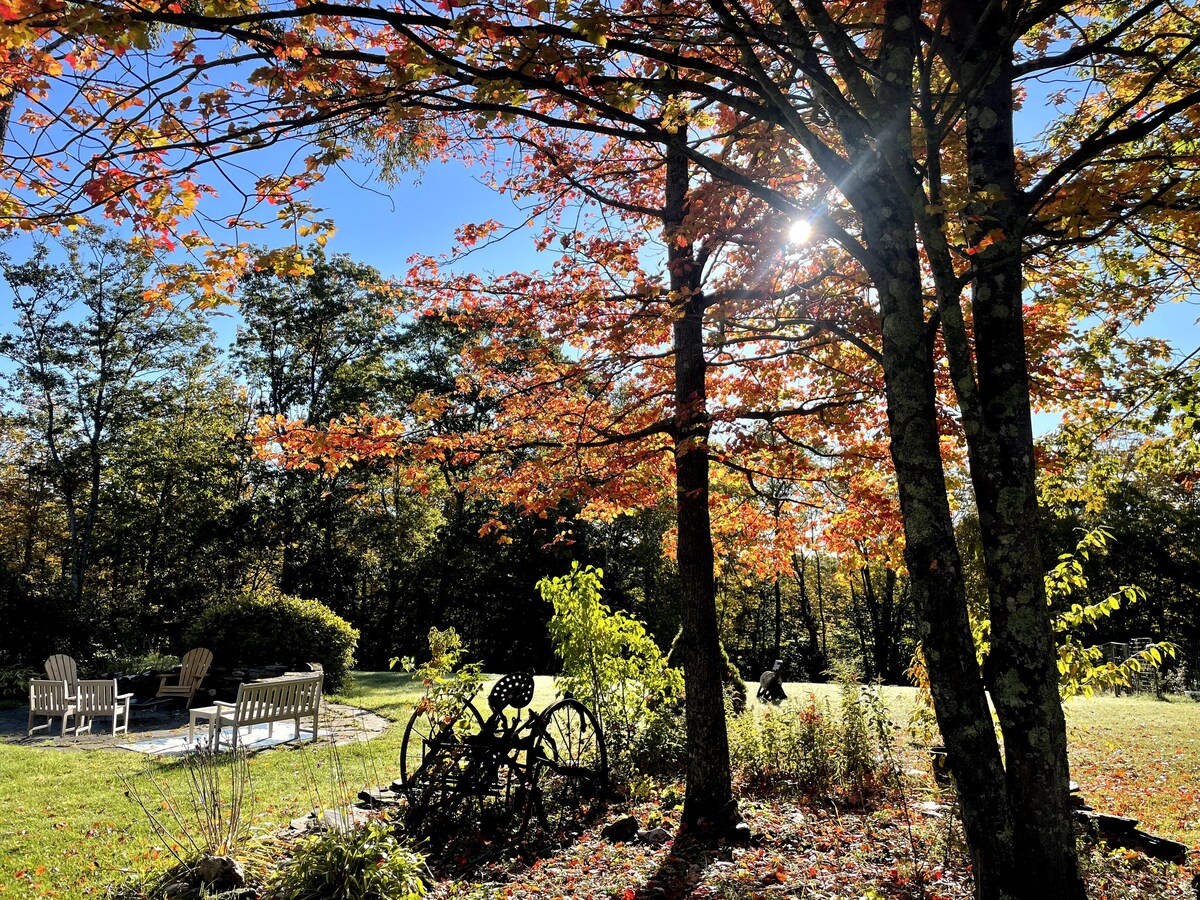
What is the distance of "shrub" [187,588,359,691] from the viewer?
13.2m

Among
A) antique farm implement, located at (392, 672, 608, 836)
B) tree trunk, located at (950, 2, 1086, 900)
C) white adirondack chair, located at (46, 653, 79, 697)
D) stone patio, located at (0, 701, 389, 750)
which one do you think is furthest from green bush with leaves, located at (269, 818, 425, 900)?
white adirondack chair, located at (46, 653, 79, 697)

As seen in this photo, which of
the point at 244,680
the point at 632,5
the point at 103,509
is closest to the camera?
the point at 632,5

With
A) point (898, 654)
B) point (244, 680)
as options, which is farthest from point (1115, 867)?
point (898, 654)

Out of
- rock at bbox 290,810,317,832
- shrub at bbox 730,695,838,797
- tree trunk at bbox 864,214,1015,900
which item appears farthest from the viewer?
shrub at bbox 730,695,838,797

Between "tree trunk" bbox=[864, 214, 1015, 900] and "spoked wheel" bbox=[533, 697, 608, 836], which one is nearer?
"tree trunk" bbox=[864, 214, 1015, 900]

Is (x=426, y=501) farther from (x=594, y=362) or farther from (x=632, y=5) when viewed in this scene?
(x=632, y=5)

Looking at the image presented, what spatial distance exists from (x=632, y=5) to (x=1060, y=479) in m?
5.85

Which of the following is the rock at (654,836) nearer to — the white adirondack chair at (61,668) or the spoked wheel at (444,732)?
the spoked wheel at (444,732)

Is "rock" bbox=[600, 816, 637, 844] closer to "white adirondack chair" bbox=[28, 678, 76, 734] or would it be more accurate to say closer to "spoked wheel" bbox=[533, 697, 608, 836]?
"spoked wheel" bbox=[533, 697, 608, 836]

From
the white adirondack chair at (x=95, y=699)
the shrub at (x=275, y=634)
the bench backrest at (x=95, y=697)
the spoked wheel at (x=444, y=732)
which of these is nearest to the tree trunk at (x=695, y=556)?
the spoked wheel at (x=444, y=732)

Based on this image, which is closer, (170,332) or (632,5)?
(632,5)

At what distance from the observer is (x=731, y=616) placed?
3039 cm

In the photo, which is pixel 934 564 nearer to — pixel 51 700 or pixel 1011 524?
pixel 1011 524

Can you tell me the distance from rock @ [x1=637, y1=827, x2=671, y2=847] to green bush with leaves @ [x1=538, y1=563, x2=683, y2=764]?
1.60 metres
